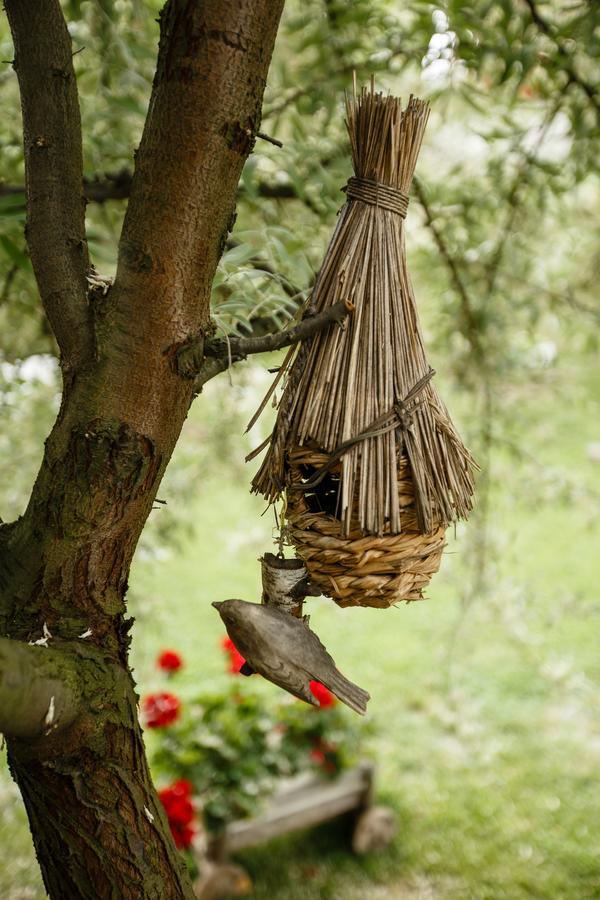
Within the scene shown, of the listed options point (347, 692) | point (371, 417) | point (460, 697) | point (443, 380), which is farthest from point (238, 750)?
point (371, 417)

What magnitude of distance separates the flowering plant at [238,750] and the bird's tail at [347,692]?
63.1 inches

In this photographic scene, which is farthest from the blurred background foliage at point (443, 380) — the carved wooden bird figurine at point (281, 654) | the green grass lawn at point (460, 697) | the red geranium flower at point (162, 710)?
the carved wooden bird figurine at point (281, 654)

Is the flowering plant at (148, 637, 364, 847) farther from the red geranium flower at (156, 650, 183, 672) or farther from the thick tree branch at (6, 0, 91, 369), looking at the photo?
the thick tree branch at (6, 0, 91, 369)

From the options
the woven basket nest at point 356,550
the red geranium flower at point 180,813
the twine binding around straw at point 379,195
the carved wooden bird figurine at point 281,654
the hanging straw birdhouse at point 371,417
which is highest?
the twine binding around straw at point 379,195

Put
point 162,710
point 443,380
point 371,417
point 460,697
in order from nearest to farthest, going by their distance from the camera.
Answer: point 371,417, point 162,710, point 443,380, point 460,697

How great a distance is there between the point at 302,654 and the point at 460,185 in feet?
5.13

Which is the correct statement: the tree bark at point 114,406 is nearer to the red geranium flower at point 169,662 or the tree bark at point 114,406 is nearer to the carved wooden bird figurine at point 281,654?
the carved wooden bird figurine at point 281,654

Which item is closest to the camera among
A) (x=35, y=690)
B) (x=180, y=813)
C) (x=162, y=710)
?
(x=35, y=690)

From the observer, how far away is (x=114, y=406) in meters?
0.79

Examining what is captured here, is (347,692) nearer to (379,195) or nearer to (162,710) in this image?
(379,195)

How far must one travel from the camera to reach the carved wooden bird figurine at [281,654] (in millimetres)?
805

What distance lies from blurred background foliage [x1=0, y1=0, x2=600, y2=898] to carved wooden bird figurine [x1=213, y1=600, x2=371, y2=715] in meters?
0.37

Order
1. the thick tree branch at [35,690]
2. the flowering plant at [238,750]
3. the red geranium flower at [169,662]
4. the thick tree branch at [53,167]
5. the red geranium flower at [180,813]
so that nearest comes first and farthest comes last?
the thick tree branch at [35,690], the thick tree branch at [53,167], the red geranium flower at [180,813], the flowering plant at [238,750], the red geranium flower at [169,662]

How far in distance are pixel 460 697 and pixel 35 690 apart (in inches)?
123
